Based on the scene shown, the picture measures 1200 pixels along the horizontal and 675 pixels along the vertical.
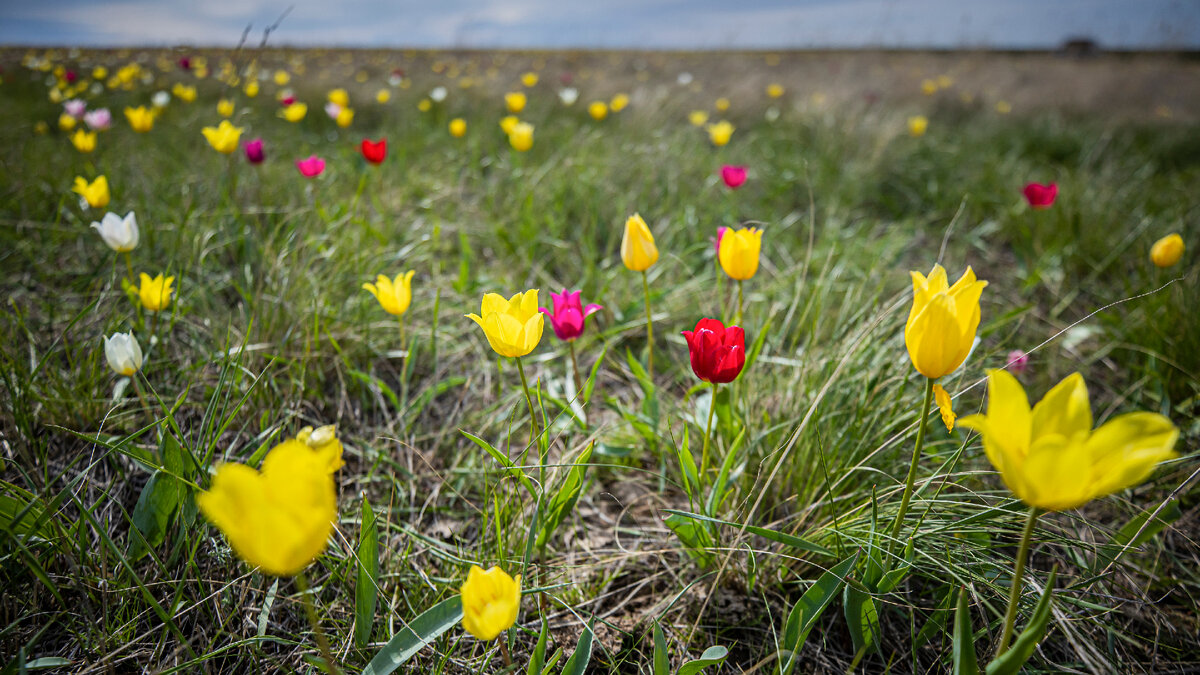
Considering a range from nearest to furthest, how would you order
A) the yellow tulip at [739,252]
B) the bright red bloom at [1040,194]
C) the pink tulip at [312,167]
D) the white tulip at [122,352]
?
1. the white tulip at [122,352]
2. the yellow tulip at [739,252]
3. the pink tulip at [312,167]
4. the bright red bloom at [1040,194]

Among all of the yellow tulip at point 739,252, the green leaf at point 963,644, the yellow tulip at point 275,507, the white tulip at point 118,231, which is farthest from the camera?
the white tulip at point 118,231

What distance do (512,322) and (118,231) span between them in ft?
4.59

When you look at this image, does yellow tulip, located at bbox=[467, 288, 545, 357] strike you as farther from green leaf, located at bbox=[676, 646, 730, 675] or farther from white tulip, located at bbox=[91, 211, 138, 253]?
white tulip, located at bbox=[91, 211, 138, 253]

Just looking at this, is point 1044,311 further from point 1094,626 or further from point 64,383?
point 64,383

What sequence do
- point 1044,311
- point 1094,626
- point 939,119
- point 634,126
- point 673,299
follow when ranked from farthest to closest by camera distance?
point 939,119
point 634,126
point 1044,311
point 673,299
point 1094,626

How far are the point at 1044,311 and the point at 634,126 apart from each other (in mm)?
3160

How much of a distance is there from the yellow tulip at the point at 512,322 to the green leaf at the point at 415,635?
446 mm

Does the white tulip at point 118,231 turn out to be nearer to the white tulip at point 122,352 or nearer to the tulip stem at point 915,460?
the white tulip at point 122,352

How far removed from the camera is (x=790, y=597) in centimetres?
125

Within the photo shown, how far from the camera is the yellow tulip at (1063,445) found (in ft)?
1.98

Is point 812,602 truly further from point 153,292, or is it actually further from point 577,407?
point 153,292

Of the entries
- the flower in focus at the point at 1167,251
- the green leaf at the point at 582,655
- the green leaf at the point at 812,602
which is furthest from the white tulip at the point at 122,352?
the flower in focus at the point at 1167,251

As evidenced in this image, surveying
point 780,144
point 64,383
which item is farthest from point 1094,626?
point 780,144

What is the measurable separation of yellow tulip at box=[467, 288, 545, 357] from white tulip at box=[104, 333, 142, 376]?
823 mm
